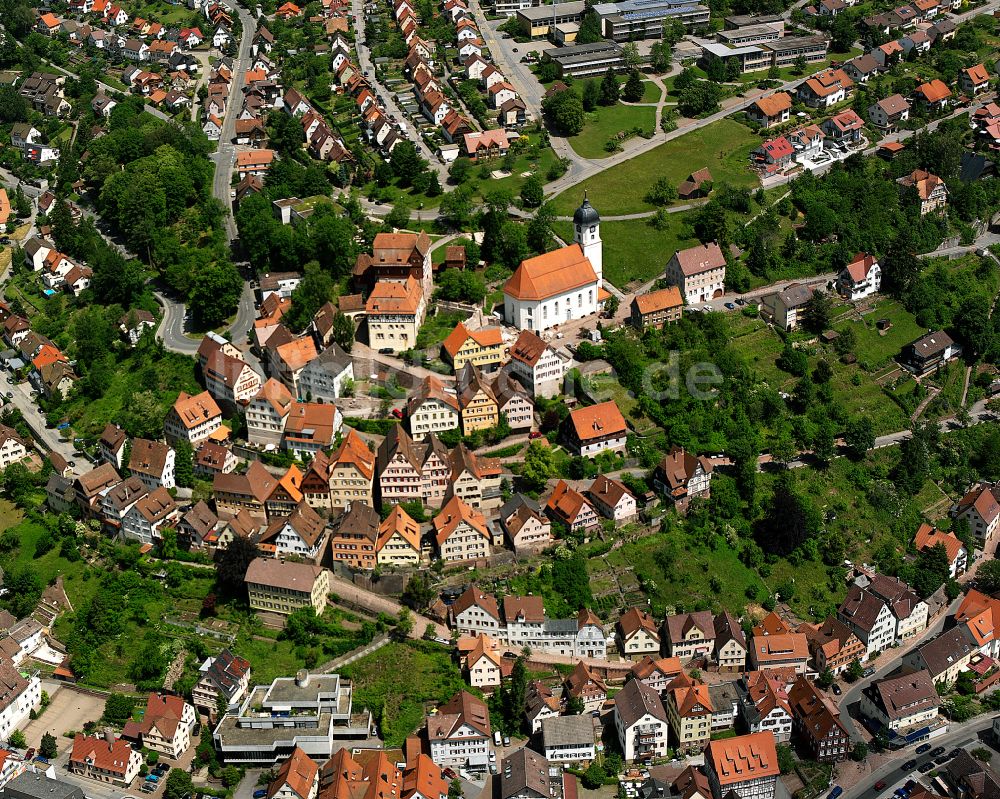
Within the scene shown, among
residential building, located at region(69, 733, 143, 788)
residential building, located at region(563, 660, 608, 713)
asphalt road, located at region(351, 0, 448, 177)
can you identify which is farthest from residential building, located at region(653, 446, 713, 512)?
asphalt road, located at region(351, 0, 448, 177)

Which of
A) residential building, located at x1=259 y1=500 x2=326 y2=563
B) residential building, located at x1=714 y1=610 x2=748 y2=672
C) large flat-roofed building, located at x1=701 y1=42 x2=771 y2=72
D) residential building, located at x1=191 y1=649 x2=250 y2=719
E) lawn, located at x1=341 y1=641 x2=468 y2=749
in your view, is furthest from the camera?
large flat-roofed building, located at x1=701 y1=42 x2=771 y2=72

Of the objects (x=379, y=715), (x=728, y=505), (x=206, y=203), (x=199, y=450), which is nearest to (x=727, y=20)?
(x=206, y=203)

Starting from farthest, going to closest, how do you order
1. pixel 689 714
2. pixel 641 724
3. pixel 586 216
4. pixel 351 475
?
1. pixel 586 216
2. pixel 351 475
3. pixel 689 714
4. pixel 641 724

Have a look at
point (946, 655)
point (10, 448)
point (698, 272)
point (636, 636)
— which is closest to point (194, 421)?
point (10, 448)

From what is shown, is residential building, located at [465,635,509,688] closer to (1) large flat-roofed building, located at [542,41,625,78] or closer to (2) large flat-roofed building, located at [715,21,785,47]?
(1) large flat-roofed building, located at [542,41,625,78]

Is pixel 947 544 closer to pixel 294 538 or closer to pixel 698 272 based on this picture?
pixel 698 272

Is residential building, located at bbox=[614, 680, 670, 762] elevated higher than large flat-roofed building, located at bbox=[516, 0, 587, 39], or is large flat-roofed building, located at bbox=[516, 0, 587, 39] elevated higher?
large flat-roofed building, located at bbox=[516, 0, 587, 39]
